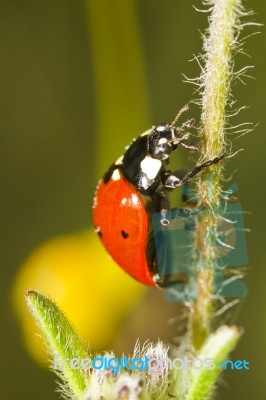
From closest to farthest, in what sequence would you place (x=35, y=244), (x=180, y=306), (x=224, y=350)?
1. (x=224, y=350)
2. (x=180, y=306)
3. (x=35, y=244)

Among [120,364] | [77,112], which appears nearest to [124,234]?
[120,364]

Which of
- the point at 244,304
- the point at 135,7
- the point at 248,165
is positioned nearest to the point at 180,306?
the point at 244,304

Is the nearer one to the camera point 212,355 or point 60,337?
point 212,355

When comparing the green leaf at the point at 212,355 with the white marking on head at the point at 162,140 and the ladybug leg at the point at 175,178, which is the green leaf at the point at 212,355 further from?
the white marking on head at the point at 162,140

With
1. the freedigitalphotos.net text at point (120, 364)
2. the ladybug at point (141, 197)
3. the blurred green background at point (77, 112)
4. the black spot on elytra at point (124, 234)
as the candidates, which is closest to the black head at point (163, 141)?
the ladybug at point (141, 197)

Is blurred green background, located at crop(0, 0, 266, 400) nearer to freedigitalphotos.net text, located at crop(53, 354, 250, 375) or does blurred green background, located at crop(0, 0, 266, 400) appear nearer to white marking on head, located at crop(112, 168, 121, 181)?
white marking on head, located at crop(112, 168, 121, 181)

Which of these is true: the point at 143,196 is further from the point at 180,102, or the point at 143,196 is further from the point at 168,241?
the point at 180,102

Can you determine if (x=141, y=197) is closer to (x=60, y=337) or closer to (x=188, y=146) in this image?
(x=188, y=146)
